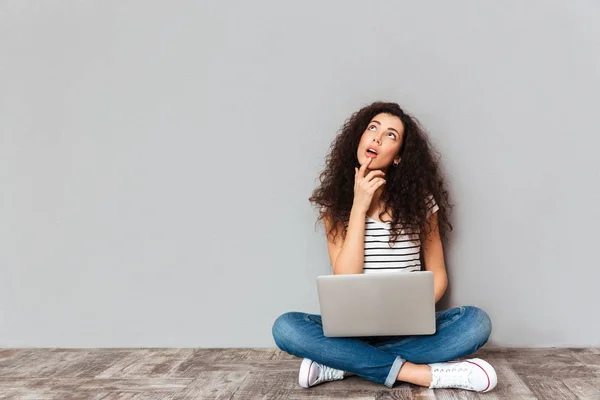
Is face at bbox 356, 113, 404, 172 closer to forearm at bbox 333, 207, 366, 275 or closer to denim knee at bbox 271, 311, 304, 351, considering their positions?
forearm at bbox 333, 207, 366, 275

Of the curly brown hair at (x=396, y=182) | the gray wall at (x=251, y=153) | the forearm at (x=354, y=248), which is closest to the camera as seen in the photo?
the forearm at (x=354, y=248)

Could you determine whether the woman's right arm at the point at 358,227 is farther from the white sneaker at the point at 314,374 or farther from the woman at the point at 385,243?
the white sneaker at the point at 314,374

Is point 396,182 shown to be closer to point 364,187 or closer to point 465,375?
point 364,187

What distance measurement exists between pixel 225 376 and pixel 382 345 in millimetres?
440

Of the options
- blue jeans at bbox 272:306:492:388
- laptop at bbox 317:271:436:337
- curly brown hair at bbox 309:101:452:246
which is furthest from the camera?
curly brown hair at bbox 309:101:452:246

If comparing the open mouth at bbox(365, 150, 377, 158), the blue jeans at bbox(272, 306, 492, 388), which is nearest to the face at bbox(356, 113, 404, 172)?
the open mouth at bbox(365, 150, 377, 158)

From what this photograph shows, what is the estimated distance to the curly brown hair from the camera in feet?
6.17

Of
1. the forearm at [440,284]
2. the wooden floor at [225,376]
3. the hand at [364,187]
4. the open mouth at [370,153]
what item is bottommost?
the wooden floor at [225,376]

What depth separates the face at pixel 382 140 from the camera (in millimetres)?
1847

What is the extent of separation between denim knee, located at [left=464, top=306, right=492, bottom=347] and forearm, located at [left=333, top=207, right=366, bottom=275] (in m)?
Answer: 0.32

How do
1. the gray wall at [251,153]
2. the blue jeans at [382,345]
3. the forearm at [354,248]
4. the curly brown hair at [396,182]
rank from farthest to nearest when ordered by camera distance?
the gray wall at [251,153] → the curly brown hair at [396,182] → the forearm at [354,248] → the blue jeans at [382,345]

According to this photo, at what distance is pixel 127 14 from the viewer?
7.08ft

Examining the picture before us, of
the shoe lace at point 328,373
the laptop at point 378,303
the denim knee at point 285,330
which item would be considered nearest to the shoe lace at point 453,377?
the laptop at point 378,303

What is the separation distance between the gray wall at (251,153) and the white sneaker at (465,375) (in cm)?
44
